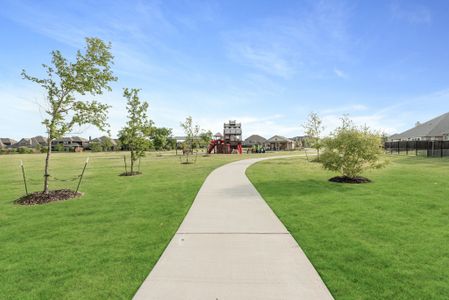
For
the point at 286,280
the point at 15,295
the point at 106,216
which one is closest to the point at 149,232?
the point at 106,216

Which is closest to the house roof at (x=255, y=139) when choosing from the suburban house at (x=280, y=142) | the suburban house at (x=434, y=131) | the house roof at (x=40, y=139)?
the suburban house at (x=280, y=142)

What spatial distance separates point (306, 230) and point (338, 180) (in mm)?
8384

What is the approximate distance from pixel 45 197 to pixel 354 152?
1361 cm

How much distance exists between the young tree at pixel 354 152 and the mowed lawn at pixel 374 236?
2.18 m

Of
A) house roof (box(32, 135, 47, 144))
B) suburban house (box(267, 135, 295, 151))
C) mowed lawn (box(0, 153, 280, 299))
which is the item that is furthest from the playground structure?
house roof (box(32, 135, 47, 144))

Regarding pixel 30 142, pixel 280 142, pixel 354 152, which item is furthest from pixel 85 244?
pixel 30 142

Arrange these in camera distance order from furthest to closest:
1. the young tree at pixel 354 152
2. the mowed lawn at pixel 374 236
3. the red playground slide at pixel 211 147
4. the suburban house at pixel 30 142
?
1. the suburban house at pixel 30 142
2. the red playground slide at pixel 211 147
3. the young tree at pixel 354 152
4. the mowed lawn at pixel 374 236

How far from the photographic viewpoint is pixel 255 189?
1115 cm

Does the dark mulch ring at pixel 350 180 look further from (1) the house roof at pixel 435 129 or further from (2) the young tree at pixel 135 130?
(1) the house roof at pixel 435 129

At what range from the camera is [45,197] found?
1018 cm

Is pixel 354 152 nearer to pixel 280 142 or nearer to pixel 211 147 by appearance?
pixel 211 147

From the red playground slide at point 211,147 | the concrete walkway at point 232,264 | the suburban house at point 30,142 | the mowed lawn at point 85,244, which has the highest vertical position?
the suburban house at point 30,142

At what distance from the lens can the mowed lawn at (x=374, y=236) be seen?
150 inches

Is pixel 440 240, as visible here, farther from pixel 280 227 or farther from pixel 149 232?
pixel 149 232
